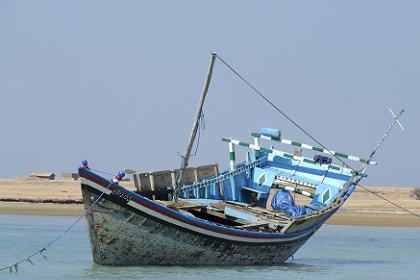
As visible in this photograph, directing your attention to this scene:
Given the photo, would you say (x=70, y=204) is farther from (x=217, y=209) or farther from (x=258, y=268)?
(x=258, y=268)

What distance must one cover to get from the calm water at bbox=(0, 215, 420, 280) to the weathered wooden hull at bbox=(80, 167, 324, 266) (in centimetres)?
26

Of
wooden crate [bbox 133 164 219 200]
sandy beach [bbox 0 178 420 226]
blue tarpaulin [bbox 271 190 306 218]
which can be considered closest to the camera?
wooden crate [bbox 133 164 219 200]

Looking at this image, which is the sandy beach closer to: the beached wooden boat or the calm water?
the calm water

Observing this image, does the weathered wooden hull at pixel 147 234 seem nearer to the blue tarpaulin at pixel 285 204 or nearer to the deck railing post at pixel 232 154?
the blue tarpaulin at pixel 285 204

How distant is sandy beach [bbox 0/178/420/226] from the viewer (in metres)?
50.8

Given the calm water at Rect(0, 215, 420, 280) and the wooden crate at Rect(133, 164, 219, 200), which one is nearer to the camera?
the calm water at Rect(0, 215, 420, 280)

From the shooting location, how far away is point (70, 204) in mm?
54250

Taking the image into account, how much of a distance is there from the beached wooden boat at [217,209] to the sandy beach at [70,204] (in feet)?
65.5

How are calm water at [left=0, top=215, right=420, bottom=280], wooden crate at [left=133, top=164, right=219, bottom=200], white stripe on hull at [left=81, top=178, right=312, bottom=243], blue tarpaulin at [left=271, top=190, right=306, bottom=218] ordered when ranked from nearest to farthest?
white stripe on hull at [left=81, top=178, right=312, bottom=243] → calm water at [left=0, top=215, right=420, bottom=280] → wooden crate at [left=133, top=164, right=219, bottom=200] → blue tarpaulin at [left=271, top=190, right=306, bottom=218]

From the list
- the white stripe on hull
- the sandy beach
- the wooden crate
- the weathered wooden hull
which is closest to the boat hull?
the weathered wooden hull

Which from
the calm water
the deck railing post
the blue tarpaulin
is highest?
the deck railing post

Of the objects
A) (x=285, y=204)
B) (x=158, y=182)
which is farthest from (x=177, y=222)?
(x=285, y=204)

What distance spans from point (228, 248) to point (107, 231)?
3065 millimetres

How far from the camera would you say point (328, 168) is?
3002 centimetres
